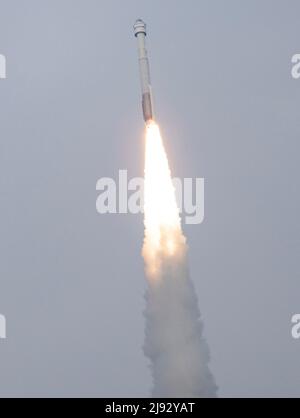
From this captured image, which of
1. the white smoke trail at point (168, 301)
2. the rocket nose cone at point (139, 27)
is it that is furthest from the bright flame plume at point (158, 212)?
the rocket nose cone at point (139, 27)

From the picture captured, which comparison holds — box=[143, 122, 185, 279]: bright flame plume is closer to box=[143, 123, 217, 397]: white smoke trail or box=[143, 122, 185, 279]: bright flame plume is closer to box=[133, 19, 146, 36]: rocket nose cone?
box=[143, 123, 217, 397]: white smoke trail

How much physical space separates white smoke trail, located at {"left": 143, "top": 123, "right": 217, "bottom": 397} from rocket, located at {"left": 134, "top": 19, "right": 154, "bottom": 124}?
125 centimetres

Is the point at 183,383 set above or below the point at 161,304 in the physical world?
below

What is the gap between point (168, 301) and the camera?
74625 mm

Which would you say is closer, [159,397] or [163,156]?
[159,397]

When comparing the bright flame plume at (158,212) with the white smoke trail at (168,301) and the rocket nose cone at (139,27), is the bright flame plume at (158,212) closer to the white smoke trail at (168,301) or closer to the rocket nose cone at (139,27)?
the white smoke trail at (168,301)

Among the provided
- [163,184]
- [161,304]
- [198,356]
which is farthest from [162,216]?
[198,356]

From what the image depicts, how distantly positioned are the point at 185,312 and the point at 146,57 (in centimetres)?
2128

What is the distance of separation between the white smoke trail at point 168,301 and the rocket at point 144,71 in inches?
49.2

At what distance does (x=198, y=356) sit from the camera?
72875 mm

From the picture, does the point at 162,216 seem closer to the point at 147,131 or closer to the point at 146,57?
the point at 147,131

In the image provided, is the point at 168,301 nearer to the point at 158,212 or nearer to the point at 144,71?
the point at 158,212

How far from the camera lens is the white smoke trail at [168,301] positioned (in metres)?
72.2
